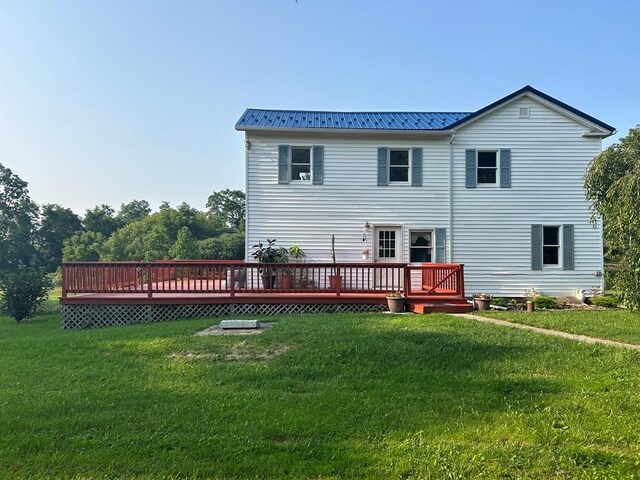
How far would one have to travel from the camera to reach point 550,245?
12.8m

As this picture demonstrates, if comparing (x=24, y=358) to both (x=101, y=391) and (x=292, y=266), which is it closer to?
(x=101, y=391)

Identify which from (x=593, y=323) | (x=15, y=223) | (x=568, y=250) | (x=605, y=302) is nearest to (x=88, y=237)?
(x=15, y=223)

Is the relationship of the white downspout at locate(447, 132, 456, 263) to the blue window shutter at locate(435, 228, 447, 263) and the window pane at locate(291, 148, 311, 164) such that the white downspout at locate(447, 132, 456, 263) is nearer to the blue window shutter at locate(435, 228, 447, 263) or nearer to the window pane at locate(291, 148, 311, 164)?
the blue window shutter at locate(435, 228, 447, 263)

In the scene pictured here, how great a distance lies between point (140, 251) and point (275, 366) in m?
41.7

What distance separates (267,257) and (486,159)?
25.0ft

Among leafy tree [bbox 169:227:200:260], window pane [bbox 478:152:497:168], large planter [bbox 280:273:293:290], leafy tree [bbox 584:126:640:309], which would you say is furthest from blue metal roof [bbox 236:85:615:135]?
leafy tree [bbox 169:227:200:260]

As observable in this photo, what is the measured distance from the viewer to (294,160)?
1297cm

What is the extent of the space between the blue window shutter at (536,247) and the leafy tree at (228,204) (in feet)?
166

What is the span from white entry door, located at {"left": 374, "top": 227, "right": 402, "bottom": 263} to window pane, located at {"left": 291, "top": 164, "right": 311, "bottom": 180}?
281 cm

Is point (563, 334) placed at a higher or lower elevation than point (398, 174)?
lower

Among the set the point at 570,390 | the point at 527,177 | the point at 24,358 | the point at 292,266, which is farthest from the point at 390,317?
the point at 527,177

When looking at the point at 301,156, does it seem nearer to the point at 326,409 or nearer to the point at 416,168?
the point at 416,168

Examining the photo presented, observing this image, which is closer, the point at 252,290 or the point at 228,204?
the point at 252,290

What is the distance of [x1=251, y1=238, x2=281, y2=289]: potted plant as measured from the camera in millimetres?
10461
